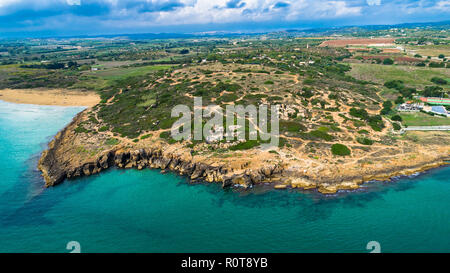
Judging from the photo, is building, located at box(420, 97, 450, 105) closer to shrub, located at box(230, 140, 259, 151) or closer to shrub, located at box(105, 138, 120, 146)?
shrub, located at box(230, 140, 259, 151)

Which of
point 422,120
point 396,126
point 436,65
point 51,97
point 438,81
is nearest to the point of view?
point 396,126

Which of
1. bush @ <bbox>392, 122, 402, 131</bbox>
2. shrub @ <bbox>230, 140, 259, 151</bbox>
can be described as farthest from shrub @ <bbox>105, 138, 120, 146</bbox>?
bush @ <bbox>392, 122, 402, 131</bbox>

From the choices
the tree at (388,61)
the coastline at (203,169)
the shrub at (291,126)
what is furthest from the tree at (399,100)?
the tree at (388,61)

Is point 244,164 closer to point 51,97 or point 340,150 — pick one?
point 340,150

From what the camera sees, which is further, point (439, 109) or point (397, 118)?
point (439, 109)

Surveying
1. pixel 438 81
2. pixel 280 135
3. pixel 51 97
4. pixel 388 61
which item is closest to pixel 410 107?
pixel 280 135

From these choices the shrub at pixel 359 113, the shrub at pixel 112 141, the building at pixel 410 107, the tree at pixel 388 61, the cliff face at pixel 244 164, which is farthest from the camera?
the tree at pixel 388 61

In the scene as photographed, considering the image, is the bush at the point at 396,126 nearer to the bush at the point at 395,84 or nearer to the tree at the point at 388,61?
the bush at the point at 395,84
